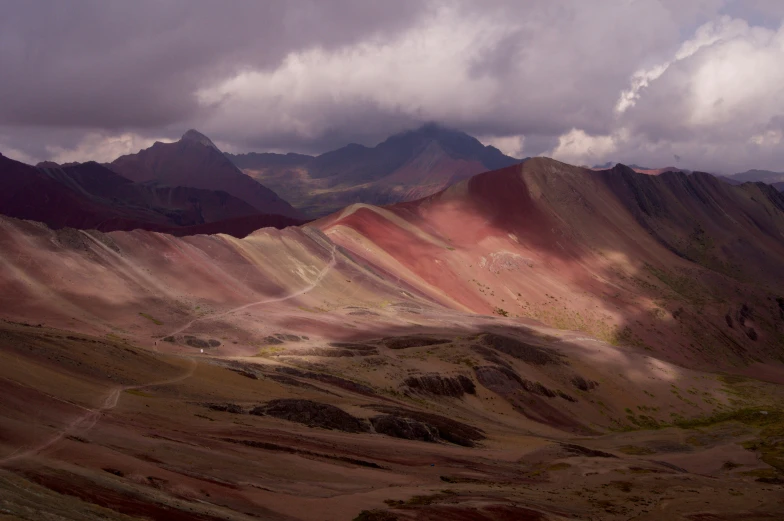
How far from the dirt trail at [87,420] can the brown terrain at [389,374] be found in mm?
175

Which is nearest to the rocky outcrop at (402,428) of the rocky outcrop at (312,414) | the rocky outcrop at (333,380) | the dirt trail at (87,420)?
the rocky outcrop at (312,414)

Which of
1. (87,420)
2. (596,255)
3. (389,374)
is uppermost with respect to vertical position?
(596,255)

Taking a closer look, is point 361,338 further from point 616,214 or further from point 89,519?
point 616,214

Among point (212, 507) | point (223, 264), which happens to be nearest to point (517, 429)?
point (212, 507)

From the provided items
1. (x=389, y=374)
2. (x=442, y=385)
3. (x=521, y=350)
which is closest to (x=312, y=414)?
(x=389, y=374)

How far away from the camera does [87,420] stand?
93.8ft

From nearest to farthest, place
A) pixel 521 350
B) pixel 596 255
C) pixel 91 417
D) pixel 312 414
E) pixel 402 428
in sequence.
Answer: pixel 91 417 < pixel 312 414 < pixel 402 428 < pixel 521 350 < pixel 596 255

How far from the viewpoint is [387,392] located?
55.6m

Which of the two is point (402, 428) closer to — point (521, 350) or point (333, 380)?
point (333, 380)

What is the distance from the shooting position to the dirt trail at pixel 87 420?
2128 centimetres

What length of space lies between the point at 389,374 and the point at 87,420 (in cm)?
3347

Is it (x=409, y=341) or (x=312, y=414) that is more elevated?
(x=409, y=341)

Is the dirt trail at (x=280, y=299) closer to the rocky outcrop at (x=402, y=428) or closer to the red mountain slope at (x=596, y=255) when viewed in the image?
the red mountain slope at (x=596, y=255)

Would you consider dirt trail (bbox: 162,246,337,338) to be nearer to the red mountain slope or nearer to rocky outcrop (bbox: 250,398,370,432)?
the red mountain slope
